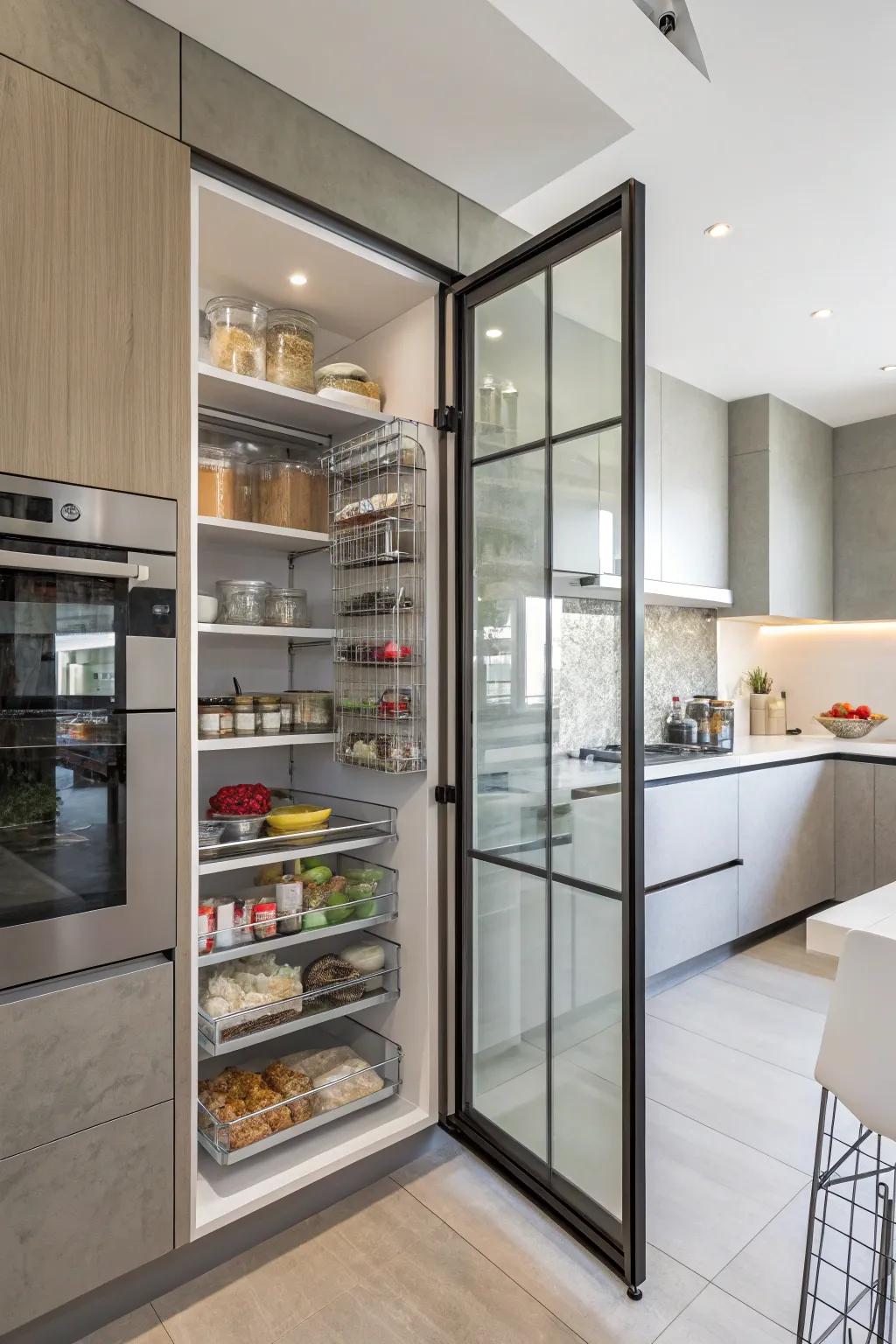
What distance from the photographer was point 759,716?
448 cm

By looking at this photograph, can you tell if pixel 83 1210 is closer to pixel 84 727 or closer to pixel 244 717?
pixel 84 727

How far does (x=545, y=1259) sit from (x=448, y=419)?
1985 millimetres

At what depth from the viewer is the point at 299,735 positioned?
206cm

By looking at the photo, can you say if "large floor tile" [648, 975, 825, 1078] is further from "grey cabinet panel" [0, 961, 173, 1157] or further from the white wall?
"grey cabinet panel" [0, 961, 173, 1157]

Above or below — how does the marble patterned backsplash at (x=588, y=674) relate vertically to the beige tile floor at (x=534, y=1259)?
above

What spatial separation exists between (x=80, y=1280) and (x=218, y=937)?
65 cm

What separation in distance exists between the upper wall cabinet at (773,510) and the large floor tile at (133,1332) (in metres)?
3.51

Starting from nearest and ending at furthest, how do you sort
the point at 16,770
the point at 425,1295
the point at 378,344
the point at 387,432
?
the point at 16,770, the point at 425,1295, the point at 387,432, the point at 378,344

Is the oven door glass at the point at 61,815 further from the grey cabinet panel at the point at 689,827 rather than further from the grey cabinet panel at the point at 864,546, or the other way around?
the grey cabinet panel at the point at 864,546

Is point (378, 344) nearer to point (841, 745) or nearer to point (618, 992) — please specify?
point (618, 992)

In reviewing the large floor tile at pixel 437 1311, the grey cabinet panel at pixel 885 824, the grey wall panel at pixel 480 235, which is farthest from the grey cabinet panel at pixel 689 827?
the grey wall panel at pixel 480 235

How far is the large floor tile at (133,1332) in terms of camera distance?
1.48 metres

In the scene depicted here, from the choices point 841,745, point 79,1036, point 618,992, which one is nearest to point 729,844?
point 841,745

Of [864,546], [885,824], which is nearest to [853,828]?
[885,824]
